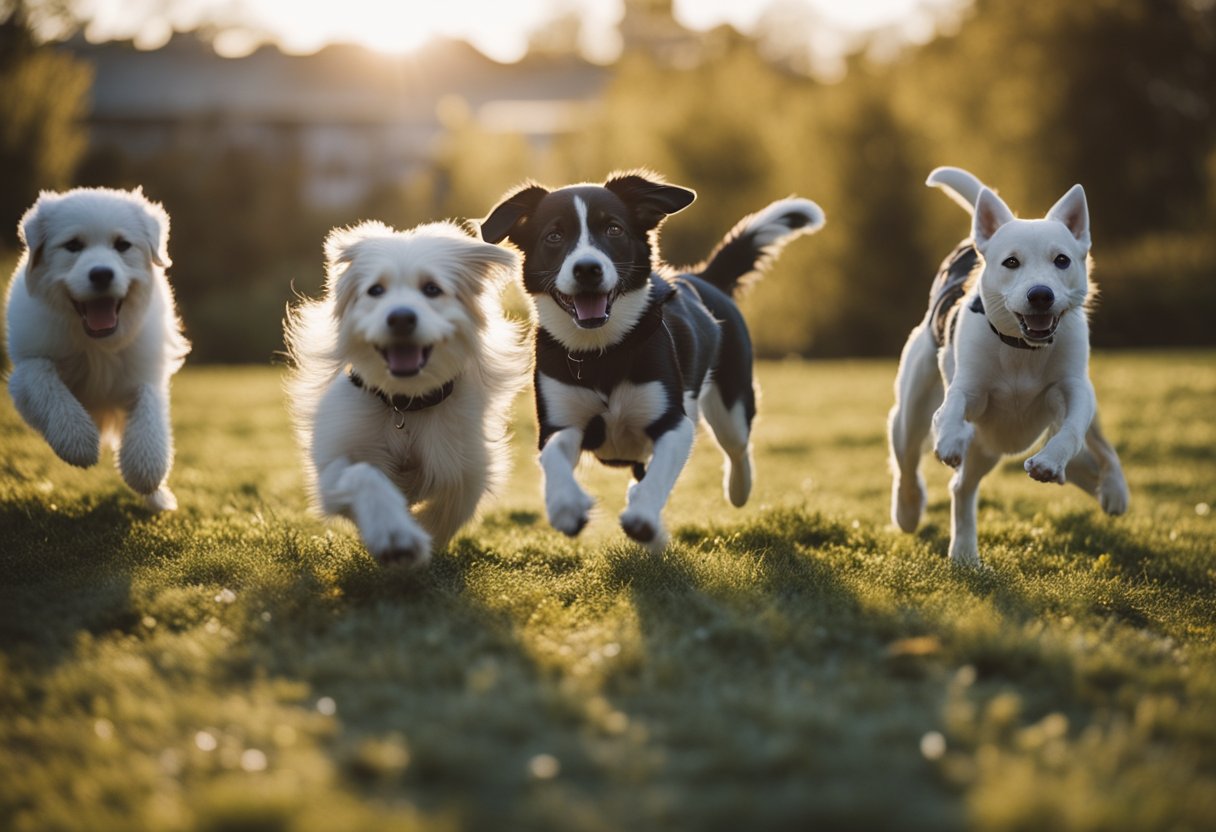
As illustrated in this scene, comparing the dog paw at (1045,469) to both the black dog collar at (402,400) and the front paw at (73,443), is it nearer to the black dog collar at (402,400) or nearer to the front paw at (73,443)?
the black dog collar at (402,400)

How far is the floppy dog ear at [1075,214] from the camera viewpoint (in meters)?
5.52

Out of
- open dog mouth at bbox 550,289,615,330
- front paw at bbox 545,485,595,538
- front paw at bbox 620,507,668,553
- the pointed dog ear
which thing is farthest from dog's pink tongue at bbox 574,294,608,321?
front paw at bbox 620,507,668,553

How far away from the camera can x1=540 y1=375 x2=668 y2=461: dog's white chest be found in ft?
17.2

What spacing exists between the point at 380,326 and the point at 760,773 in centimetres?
256

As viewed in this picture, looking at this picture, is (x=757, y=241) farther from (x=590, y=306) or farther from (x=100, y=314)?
(x=100, y=314)

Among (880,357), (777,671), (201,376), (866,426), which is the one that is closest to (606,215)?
(777,671)

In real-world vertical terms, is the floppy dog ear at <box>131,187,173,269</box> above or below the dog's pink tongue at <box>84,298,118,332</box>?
above

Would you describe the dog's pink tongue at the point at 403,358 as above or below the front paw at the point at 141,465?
above

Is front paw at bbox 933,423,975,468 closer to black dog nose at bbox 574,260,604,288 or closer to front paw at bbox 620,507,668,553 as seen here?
front paw at bbox 620,507,668,553

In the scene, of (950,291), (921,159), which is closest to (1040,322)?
(950,291)

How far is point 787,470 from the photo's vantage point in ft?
32.8

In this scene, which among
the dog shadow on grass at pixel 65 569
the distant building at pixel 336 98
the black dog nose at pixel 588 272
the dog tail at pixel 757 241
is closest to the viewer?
the dog shadow on grass at pixel 65 569

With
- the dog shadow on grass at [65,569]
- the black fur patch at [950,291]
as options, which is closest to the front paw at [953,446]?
the black fur patch at [950,291]

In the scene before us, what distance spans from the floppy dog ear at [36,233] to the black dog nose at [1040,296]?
4822mm
